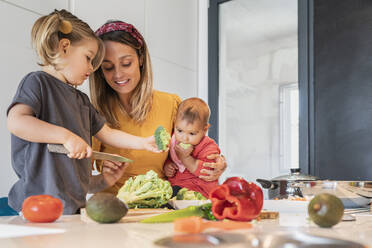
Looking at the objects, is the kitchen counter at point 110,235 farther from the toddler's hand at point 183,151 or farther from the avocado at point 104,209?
the toddler's hand at point 183,151

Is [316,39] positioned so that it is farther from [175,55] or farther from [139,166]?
[139,166]

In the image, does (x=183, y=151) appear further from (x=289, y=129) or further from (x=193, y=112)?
(x=289, y=129)

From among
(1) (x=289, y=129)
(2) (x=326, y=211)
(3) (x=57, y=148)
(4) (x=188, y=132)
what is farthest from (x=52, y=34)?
(1) (x=289, y=129)

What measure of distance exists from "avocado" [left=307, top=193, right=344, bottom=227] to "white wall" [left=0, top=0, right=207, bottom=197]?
5.69ft

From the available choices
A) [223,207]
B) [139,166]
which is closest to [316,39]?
[139,166]

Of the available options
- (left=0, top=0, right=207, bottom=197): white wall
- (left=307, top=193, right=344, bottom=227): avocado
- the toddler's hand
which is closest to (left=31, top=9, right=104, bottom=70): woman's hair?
the toddler's hand

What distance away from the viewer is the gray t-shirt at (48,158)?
131cm

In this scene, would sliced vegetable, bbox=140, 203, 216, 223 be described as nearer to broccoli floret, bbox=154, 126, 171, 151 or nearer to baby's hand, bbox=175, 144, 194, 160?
broccoli floret, bbox=154, 126, 171, 151

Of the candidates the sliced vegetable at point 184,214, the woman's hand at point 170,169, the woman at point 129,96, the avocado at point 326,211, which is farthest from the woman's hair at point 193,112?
the avocado at point 326,211

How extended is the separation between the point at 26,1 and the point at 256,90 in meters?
1.89

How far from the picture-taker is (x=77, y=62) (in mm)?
1451

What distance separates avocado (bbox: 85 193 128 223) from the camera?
0.75 m

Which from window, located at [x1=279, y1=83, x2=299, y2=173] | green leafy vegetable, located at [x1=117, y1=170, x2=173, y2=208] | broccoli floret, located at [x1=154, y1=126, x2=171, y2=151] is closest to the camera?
green leafy vegetable, located at [x1=117, y1=170, x2=173, y2=208]

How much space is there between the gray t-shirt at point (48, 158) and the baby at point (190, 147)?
0.55m
